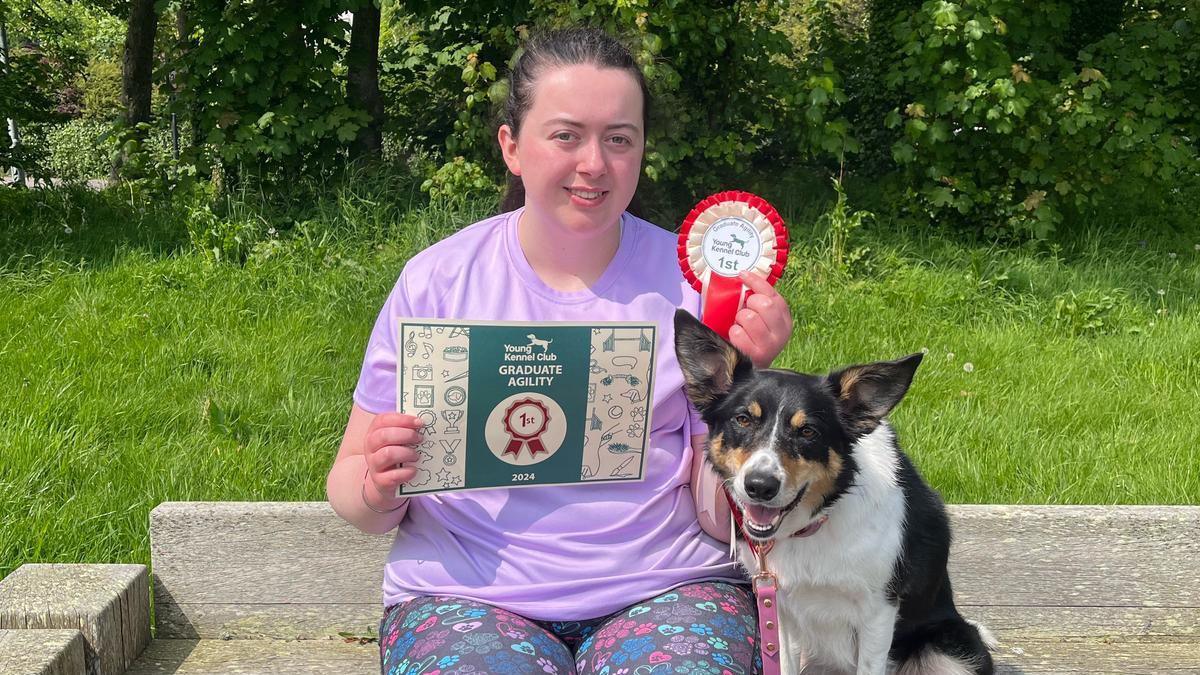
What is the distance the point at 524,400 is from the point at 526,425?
0.19 feet

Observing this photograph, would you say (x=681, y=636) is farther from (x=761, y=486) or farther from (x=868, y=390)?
(x=868, y=390)

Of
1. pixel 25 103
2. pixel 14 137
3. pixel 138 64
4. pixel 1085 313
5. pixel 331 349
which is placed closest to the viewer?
pixel 331 349

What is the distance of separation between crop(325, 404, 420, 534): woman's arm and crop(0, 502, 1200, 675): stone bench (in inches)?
28.6

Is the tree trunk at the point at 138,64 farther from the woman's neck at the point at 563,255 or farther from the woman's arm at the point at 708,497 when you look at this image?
the woman's arm at the point at 708,497

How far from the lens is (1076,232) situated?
735 centimetres

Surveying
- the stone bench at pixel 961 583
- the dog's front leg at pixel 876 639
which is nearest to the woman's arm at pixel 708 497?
the dog's front leg at pixel 876 639

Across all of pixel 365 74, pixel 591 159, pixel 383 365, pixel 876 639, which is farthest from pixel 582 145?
pixel 365 74

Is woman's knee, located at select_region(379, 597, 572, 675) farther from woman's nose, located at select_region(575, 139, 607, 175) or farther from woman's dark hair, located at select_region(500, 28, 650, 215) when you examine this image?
woman's dark hair, located at select_region(500, 28, 650, 215)

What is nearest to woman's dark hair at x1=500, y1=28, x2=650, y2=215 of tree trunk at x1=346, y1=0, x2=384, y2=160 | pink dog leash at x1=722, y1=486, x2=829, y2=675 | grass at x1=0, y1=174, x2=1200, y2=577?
pink dog leash at x1=722, y1=486, x2=829, y2=675

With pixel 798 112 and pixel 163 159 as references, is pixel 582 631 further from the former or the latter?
pixel 163 159

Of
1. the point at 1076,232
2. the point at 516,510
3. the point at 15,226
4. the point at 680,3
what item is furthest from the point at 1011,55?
the point at 15,226

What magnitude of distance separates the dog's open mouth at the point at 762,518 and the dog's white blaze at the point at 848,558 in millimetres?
127

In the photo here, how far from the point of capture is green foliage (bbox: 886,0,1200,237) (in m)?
6.43

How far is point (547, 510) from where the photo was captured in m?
2.29
